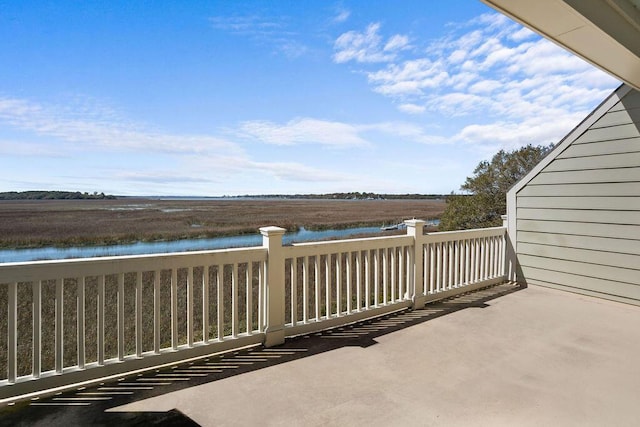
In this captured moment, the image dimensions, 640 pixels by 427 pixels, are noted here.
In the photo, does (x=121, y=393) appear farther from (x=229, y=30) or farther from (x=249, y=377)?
(x=229, y=30)

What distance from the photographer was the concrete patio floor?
1.64m

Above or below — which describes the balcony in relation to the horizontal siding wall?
below

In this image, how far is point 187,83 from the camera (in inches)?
343

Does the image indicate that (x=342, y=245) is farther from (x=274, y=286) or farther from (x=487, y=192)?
(x=487, y=192)

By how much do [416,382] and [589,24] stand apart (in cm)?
228

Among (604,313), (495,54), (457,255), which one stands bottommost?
(604,313)

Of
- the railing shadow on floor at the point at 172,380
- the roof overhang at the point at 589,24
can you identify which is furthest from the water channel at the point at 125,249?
the roof overhang at the point at 589,24

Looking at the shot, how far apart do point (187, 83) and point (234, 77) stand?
189 centimetres

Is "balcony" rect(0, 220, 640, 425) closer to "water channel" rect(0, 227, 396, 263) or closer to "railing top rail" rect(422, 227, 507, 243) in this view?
"railing top rail" rect(422, 227, 507, 243)

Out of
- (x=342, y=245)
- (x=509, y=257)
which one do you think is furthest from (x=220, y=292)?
(x=509, y=257)

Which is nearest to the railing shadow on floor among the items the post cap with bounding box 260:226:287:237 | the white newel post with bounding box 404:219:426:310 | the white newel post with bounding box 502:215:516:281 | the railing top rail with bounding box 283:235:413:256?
the white newel post with bounding box 404:219:426:310

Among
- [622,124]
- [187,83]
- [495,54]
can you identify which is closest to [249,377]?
[622,124]

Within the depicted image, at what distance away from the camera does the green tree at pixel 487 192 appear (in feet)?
29.7

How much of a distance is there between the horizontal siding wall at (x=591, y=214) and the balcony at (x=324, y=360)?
52cm
